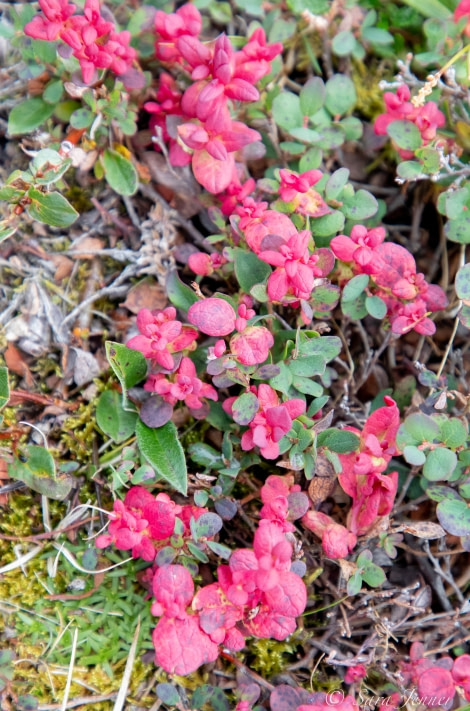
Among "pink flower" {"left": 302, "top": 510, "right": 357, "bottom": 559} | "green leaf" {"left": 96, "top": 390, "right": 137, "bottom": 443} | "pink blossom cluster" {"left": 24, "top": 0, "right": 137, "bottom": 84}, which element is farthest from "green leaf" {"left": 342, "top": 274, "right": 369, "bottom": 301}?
"pink blossom cluster" {"left": 24, "top": 0, "right": 137, "bottom": 84}

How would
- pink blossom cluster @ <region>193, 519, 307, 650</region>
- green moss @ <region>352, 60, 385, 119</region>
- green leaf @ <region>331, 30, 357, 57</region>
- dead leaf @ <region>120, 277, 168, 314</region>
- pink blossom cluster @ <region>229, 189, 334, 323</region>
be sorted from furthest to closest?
green moss @ <region>352, 60, 385, 119</region>
green leaf @ <region>331, 30, 357, 57</region>
dead leaf @ <region>120, 277, 168, 314</region>
pink blossom cluster @ <region>229, 189, 334, 323</region>
pink blossom cluster @ <region>193, 519, 307, 650</region>

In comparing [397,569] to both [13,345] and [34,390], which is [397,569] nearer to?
[34,390]

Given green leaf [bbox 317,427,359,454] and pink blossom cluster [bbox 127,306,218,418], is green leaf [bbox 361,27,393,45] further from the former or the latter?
green leaf [bbox 317,427,359,454]

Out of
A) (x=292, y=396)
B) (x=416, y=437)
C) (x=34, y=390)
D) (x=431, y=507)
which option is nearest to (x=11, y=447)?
(x=34, y=390)

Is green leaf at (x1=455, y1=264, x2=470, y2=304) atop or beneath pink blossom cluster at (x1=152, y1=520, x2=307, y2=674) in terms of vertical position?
atop

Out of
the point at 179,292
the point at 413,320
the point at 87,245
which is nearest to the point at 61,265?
the point at 87,245

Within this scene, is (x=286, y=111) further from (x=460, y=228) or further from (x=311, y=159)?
(x=460, y=228)

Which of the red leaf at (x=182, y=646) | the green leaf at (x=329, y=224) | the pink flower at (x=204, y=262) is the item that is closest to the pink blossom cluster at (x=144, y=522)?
the red leaf at (x=182, y=646)
